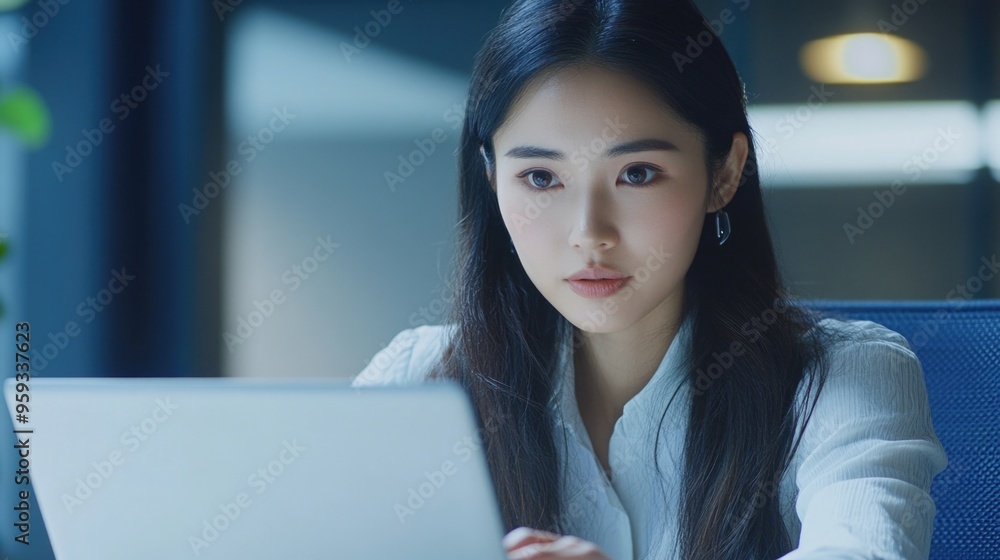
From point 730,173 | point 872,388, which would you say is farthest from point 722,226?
point 872,388

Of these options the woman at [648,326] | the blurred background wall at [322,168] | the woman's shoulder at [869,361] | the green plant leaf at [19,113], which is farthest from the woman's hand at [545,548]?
the blurred background wall at [322,168]

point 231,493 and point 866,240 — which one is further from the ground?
point 866,240

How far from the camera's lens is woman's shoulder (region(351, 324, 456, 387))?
1.44m

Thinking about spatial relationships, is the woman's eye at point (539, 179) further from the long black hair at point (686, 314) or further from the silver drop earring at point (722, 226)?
the silver drop earring at point (722, 226)

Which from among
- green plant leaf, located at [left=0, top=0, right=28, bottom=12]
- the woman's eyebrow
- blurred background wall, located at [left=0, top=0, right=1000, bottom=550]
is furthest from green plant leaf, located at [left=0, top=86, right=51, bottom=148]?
the woman's eyebrow

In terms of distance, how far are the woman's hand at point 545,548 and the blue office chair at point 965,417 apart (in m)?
0.53

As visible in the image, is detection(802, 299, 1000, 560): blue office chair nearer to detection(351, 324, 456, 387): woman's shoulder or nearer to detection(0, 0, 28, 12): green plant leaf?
detection(351, 324, 456, 387): woman's shoulder

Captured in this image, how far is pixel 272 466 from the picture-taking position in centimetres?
65

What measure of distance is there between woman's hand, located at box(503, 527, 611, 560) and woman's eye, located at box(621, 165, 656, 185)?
52 cm

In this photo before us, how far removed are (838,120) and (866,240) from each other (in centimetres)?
38

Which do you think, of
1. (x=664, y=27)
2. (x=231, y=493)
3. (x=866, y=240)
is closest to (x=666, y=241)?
(x=664, y=27)

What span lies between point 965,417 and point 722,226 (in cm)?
38

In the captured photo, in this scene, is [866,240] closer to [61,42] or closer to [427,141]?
[427,141]

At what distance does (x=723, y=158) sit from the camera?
1263 millimetres
